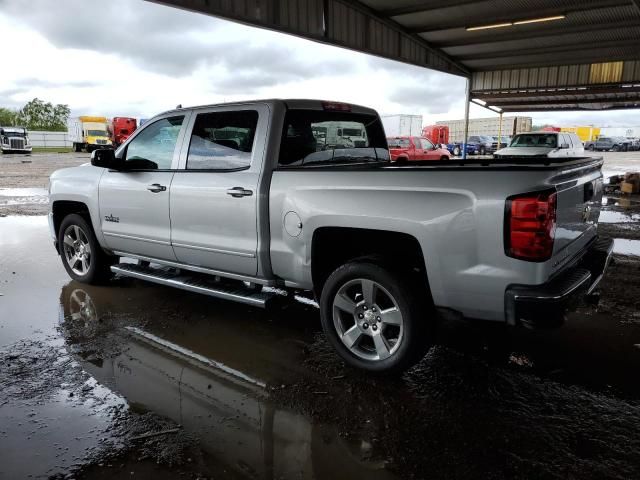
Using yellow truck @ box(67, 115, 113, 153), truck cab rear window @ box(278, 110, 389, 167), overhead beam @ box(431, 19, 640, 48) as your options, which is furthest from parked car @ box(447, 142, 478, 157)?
truck cab rear window @ box(278, 110, 389, 167)

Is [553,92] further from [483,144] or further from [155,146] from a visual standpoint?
[155,146]

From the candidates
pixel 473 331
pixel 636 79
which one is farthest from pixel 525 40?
pixel 473 331

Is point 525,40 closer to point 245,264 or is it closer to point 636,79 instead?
point 636,79

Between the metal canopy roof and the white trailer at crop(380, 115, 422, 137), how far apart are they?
1982 centimetres

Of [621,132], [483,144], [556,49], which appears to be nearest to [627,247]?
[556,49]

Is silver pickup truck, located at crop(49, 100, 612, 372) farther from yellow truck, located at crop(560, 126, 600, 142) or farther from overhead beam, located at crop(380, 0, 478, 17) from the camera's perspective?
yellow truck, located at crop(560, 126, 600, 142)

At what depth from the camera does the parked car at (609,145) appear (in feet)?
175

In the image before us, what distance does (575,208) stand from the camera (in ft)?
11.0

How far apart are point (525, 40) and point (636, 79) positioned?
233 inches

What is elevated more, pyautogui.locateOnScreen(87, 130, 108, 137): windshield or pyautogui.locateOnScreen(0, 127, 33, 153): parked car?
pyautogui.locateOnScreen(87, 130, 108, 137): windshield

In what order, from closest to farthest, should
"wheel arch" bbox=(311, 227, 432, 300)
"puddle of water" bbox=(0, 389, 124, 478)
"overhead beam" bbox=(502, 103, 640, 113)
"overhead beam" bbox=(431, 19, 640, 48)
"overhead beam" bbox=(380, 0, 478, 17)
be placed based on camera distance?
"puddle of water" bbox=(0, 389, 124, 478), "wheel arch" bbox=(311, 227, 432, 300), "overhead beam" bbox=(380, 0, 478, 17), "overhead beam" bbox=(431, 19, 640, 48), "overhead beam" bbox=(502, 103, 640, 113)

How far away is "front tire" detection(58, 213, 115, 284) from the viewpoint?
18.2 ft

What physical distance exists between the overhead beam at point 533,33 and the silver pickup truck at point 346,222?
1428 centimetres

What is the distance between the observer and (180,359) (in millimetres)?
3844
